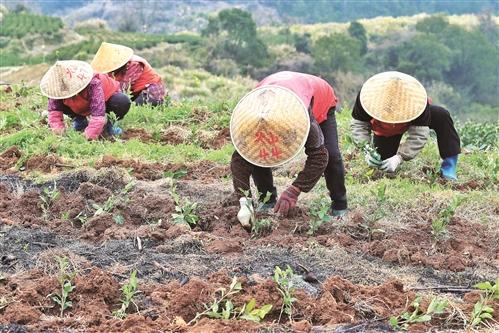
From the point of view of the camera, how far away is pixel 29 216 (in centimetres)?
454

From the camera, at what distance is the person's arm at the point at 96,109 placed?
648 cm

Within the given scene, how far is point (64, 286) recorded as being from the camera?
10.5ft

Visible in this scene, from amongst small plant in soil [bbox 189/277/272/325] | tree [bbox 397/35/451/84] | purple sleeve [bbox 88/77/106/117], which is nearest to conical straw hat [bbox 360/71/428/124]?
small plant in soil [bbox 189/277/272/325]

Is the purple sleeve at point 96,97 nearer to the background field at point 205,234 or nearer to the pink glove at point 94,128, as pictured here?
the pink glove at point 94,128

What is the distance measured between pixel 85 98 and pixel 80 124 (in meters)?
0.55

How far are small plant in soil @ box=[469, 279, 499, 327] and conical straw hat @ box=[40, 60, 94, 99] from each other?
4005 mm

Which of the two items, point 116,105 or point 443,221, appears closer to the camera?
point 443,221

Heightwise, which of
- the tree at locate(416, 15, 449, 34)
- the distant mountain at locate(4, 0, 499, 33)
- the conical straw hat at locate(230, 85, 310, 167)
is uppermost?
the conical straw hat at locate(230, 85, 310, 167)

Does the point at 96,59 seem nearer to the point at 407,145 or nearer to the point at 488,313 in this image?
the point at 407,145

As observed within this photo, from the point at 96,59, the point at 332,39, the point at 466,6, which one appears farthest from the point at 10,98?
the point at 466,6

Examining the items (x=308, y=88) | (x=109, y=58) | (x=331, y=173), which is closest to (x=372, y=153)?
(x=331, y=173)

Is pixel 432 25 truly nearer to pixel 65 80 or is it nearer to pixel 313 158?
pixel 65 80

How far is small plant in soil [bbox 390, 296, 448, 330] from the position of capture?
120 inches

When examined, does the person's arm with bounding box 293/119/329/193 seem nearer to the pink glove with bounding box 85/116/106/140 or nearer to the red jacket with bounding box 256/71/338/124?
the red jacket with bounding box 256/71/338/124
